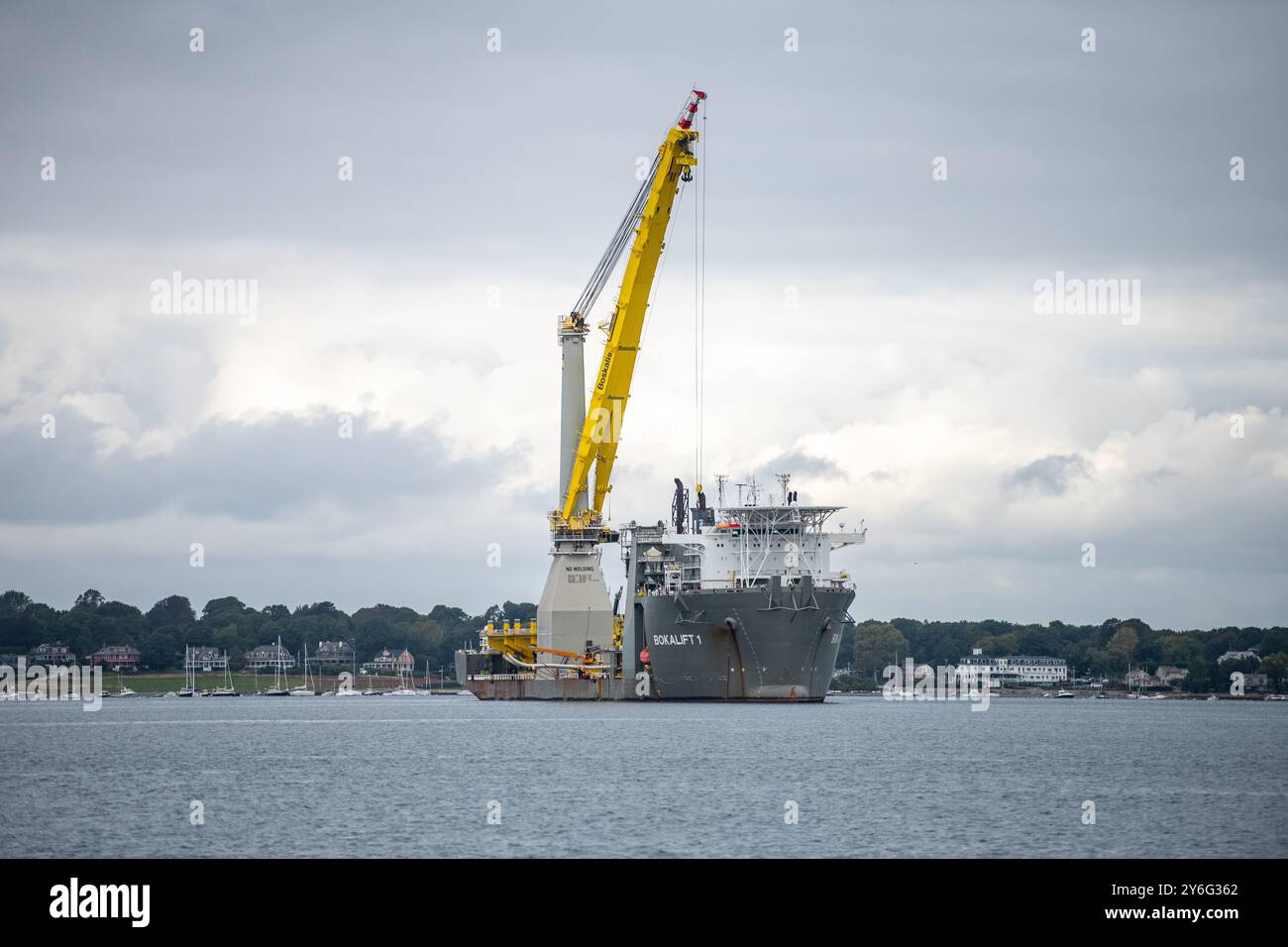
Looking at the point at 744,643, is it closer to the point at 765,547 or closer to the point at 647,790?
the point at 765,547

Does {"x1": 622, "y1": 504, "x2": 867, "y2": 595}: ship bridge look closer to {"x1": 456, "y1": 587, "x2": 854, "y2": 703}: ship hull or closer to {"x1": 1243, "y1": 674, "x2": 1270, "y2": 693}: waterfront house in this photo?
{"x1": 456, "y1": 587, "x2": 854, "y2": 703}: ship hull

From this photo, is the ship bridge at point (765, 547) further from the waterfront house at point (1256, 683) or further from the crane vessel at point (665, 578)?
the waterfront house at point (1256, 683)

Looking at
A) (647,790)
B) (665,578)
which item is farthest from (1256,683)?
(647,790)

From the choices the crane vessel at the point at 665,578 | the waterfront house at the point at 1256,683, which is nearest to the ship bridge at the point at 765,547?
the crane vessel at the point at 665,578

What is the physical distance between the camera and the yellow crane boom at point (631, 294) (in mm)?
92500

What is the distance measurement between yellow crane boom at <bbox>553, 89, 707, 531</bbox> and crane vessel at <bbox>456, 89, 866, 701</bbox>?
0.08m

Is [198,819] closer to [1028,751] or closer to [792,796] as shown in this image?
[792,796]

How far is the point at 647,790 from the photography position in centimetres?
4678

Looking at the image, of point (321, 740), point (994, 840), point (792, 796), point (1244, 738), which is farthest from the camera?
point (1244, 738)

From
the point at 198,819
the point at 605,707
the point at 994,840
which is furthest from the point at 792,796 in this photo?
the point at 605,707

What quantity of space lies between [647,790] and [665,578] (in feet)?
158

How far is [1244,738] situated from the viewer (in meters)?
82.0

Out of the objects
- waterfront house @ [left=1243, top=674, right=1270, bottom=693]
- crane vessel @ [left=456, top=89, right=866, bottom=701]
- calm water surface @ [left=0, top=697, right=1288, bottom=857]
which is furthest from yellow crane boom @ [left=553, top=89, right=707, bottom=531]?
waterfront house @ [left=1243, top=674, right=1270, bottom=693]
